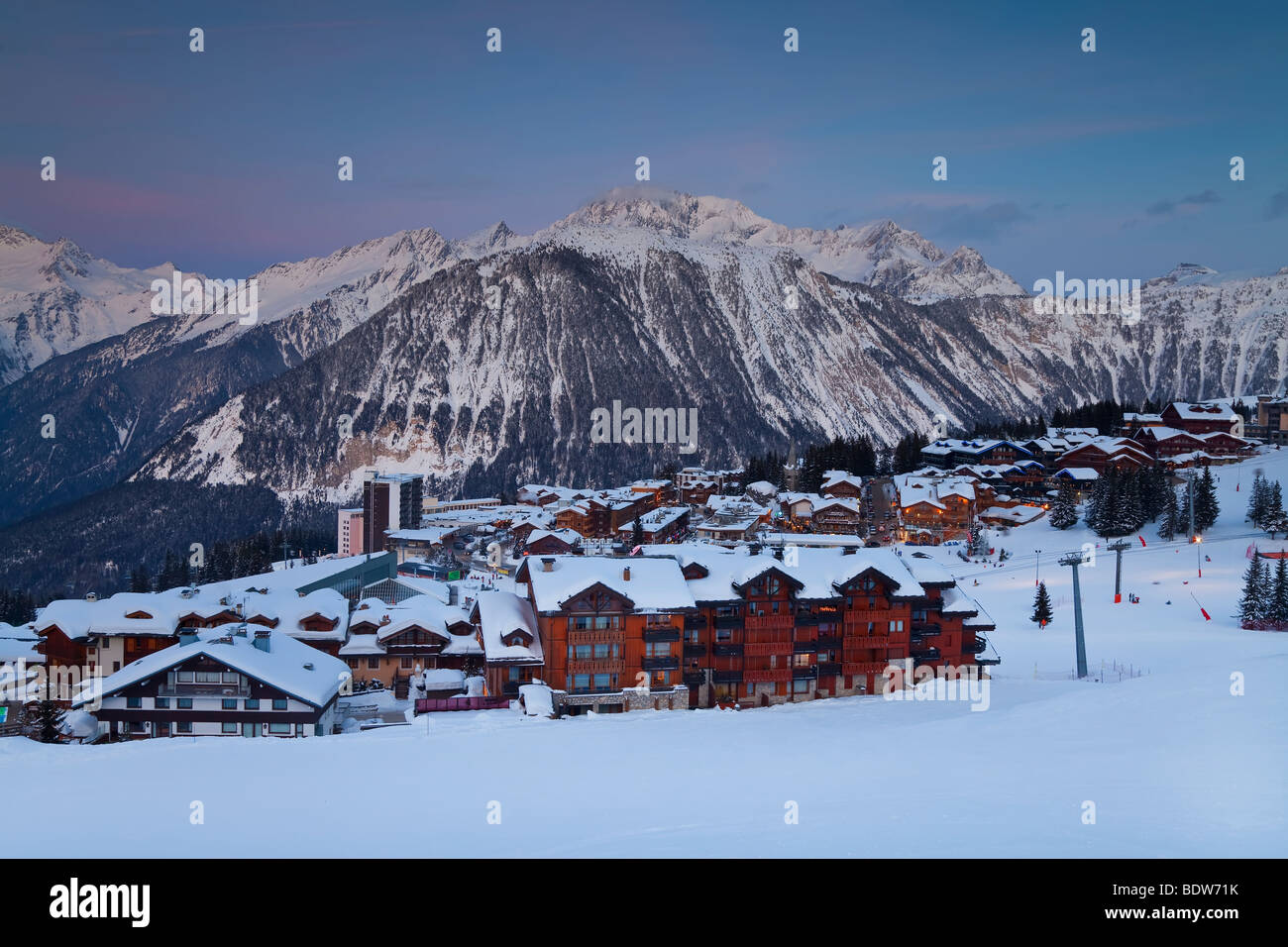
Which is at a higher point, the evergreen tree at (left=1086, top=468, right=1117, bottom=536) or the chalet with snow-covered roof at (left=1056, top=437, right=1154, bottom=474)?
the chalet with snow-covered roof at (left=1056, top=437, right=1154, bottom=474)

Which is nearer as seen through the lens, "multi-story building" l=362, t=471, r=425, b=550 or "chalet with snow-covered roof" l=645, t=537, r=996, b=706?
"chalet with snow-covered roof" l=645, t=537, r=996, b=706

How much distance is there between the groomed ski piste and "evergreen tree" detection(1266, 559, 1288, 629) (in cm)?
1918

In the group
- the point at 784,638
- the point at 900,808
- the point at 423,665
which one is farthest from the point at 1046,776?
the point at 423,665

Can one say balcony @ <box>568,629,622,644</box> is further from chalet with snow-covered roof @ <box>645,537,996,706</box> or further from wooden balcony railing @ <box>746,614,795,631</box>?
wooden balcony railing @ <box>746,614,795,631</box>

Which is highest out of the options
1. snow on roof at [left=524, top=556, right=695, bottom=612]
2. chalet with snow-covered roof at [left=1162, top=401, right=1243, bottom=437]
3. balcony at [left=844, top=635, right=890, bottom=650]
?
chalet with snow-covered roof at [left=1162, top=401, right=1243, bottom=437]

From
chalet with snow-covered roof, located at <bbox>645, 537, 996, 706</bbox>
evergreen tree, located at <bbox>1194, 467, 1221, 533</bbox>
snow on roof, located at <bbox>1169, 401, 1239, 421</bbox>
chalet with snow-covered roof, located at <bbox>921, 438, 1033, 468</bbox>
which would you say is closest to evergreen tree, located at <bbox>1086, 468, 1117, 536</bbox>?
evergreen tree, located at <bbox>1194, 467, 1221, 533</bbox>

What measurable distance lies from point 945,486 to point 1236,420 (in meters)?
53.4

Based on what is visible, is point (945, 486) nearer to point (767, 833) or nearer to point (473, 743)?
point (473, 743)

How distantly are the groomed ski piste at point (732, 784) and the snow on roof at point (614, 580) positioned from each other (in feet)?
20.5

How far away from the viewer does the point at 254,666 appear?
128 ft

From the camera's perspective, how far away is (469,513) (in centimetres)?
15038

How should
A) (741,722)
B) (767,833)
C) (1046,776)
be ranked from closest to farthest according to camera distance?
1. (767,833)
2. (1046,776)
3. (741,722)

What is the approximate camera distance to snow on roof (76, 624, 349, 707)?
38344 millimetres

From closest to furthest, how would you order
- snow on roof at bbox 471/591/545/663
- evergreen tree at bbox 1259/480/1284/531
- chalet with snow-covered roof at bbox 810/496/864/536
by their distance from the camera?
snow on roof at bbox 471/591/545/663
evergreen tree at bbox 1259/480/1284/531
chalet with snow-covered roof at bbox 810/496/864/536
